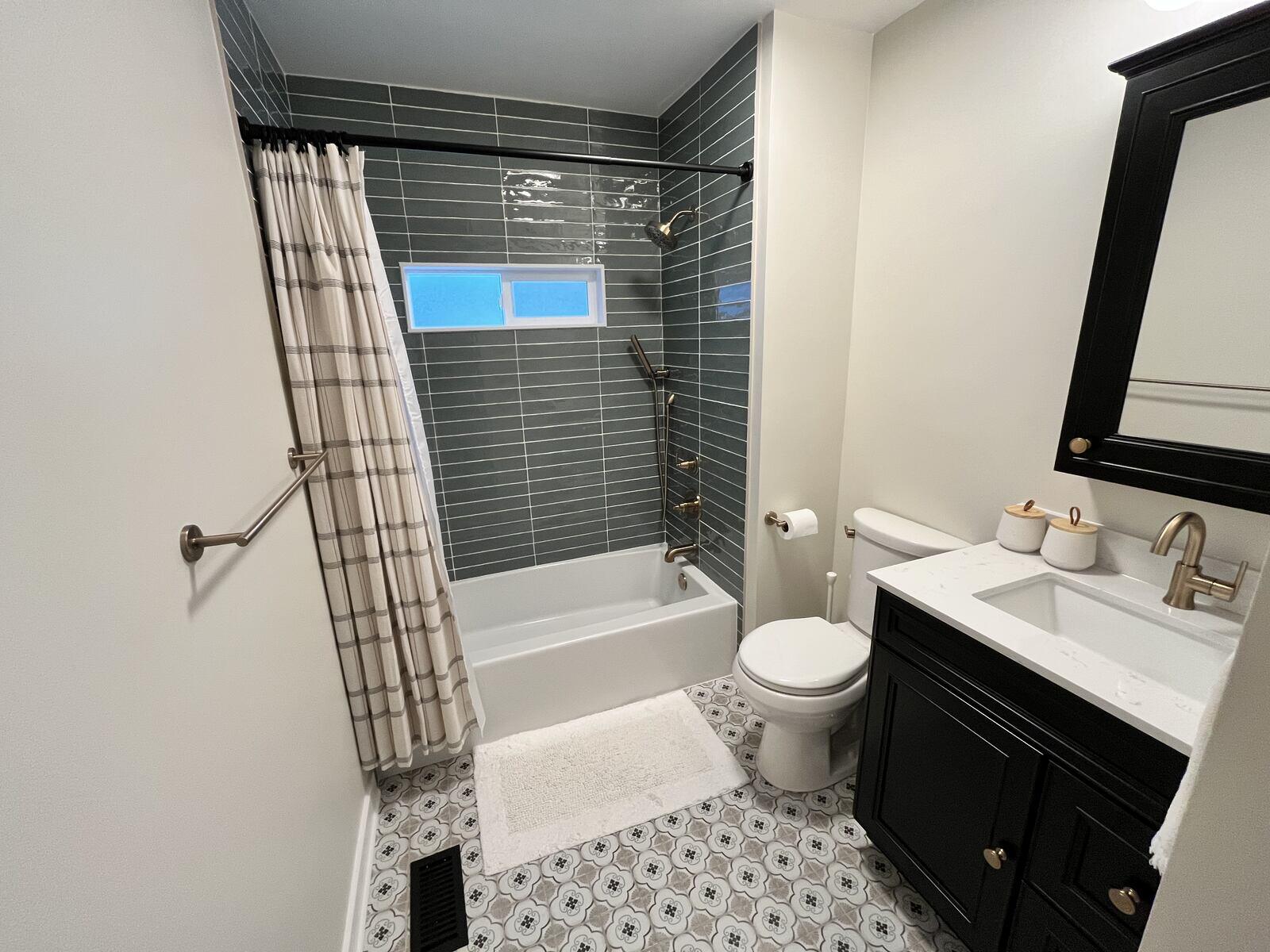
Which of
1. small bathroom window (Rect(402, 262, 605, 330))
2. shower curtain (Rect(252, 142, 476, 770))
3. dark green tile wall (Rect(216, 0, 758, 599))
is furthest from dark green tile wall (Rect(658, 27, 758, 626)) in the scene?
shower curtain (Rect(252, 142, 476, 770))

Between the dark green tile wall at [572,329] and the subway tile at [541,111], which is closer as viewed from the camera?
the dark green tile wall at [572,329]

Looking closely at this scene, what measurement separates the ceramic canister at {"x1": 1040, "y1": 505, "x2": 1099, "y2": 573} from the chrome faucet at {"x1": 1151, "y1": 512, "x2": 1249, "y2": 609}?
18 centimetres

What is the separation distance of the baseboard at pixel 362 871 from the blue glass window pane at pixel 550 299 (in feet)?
6.69

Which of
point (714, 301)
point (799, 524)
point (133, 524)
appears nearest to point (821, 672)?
point (799, 524)

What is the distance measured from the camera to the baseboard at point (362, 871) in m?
1.33

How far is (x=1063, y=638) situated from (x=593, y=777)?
1.49 metres

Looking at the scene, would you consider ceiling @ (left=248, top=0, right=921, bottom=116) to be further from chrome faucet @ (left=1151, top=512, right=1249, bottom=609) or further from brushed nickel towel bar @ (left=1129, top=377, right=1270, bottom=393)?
chrome faucet @ (left=1151, top=512, right=1249, bottom=609)

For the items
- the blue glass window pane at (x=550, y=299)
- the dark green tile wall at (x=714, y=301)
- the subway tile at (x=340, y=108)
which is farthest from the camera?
the blue glass window pane at (x=550, y=299)

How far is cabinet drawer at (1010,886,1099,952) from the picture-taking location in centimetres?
98

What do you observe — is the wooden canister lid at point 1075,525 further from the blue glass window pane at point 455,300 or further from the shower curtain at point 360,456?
the blue glass window pane at point 455,300

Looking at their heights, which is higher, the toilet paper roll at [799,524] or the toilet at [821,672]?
the toilet paper roll at [799,524]

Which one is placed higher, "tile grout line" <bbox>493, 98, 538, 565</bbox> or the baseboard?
"tile grout line" <bbox>493, 98, 538, 565</bbox>

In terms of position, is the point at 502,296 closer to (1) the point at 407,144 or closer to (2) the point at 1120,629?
(1) the point at 407,144

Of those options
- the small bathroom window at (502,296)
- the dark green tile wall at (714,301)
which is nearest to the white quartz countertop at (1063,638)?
the dark green tile wall at (714,301)
